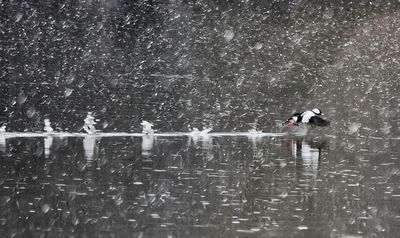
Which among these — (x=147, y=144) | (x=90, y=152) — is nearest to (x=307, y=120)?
(x=147, y=144)

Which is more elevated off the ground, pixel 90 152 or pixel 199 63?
pixel 199 63

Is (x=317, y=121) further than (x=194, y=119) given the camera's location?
No

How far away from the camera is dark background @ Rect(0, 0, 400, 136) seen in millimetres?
26938

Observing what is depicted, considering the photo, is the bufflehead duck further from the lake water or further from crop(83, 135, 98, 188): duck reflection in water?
crop(83, 135, 98, 188): duck reflection in water

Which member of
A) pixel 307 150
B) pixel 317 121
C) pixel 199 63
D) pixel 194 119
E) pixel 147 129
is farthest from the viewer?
pixel 199 63

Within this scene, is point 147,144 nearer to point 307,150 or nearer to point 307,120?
point 307,150

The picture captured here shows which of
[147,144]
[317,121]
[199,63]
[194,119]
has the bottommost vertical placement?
[147,144]

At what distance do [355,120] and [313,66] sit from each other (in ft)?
61.0

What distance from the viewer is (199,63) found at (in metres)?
43.4

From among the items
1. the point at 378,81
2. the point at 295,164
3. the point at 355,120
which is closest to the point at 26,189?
the point at 295,164

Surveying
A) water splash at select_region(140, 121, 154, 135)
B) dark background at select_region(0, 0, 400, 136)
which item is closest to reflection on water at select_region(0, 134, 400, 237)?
water splash at select_region(140, 121, 154, 135)

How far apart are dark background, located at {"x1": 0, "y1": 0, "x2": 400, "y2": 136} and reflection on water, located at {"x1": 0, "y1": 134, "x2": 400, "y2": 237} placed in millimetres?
5520

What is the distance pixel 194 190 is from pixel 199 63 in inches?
1221

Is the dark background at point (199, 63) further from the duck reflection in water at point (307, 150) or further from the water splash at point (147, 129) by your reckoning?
Answer: the duck reflection in water at point (307, 150)
